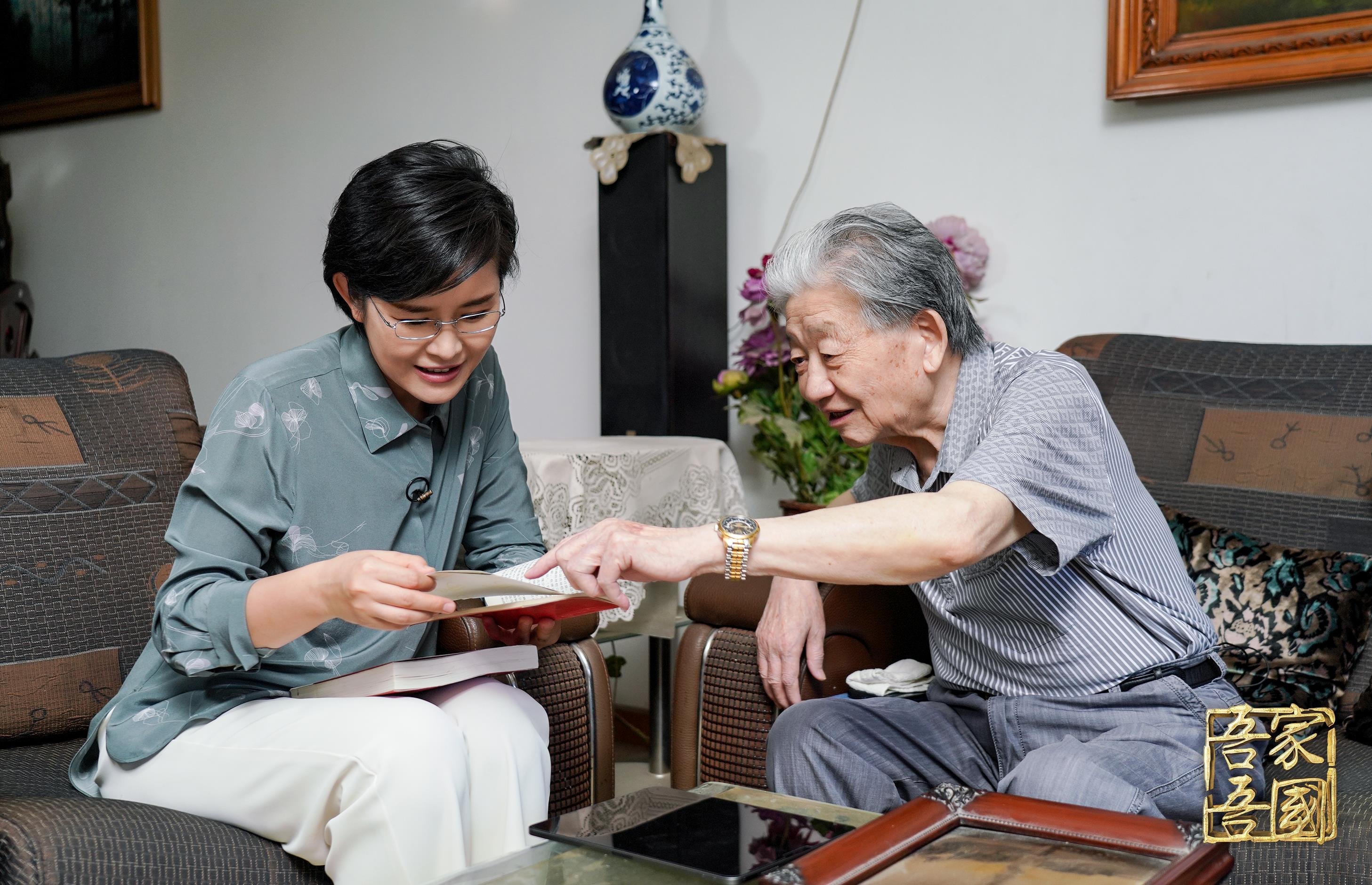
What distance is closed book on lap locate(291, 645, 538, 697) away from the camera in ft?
3.95

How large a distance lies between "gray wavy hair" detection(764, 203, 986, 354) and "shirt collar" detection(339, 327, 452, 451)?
50 cm

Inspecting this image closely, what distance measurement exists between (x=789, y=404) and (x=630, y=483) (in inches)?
18.1

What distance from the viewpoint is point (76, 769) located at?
1282mm

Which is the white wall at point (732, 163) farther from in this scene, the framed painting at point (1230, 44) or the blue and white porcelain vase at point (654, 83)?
the blue and white porcelain vase at point (654, 83)

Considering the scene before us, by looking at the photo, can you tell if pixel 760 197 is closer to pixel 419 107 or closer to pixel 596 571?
pixel 419 107

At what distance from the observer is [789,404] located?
8.36 feet

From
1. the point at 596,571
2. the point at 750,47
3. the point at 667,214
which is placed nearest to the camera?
the point at 596,571

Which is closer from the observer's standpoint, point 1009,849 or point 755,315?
point 1009,849

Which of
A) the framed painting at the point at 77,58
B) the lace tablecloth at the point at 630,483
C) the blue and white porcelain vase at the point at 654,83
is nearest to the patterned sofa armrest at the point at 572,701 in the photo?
the lace tablecloth at the point at 630,483

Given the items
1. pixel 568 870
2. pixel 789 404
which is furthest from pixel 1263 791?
pixel 789 404

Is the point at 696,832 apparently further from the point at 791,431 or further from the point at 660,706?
the point at 660,706

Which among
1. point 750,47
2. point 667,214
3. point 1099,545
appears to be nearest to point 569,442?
point 667,214

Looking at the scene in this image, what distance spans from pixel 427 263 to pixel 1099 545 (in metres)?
0.83

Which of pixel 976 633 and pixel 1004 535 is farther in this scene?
pixel 976 633
